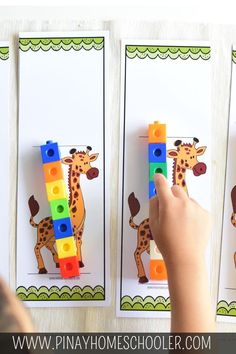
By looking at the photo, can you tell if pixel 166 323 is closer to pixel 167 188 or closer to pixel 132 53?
pixel 167 188

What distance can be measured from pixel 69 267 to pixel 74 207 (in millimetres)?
88

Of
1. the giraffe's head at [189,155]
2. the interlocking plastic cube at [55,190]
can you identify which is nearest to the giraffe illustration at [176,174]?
the giraffe's head at [189,155]

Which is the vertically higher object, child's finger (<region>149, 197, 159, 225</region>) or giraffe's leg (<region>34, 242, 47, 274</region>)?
child's finger (<region>149, 197, 159, 225</region>)

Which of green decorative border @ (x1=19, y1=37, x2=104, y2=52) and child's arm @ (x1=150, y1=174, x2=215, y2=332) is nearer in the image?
child's arm @ (x1=150, y1=174, x2=215, y2=332)

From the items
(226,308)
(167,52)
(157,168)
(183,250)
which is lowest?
(226,308)

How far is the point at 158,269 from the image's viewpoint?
738 millimetres

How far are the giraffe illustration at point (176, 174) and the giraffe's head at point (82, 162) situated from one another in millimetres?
68

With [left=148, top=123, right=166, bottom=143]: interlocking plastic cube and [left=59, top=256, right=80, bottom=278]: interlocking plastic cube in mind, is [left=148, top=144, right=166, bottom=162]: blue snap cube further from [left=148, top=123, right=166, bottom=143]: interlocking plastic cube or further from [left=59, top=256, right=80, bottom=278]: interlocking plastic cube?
[left=59, top=256, right=80, bottom=278]: interlocking plastic cube

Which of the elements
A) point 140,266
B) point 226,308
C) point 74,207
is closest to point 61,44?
point 74,207

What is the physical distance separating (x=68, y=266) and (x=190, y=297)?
187mm

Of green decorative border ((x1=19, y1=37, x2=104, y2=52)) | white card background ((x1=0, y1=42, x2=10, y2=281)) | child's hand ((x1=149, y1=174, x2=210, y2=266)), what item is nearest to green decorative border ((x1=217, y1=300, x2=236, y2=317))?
child's hand ((x1=149, y1=174, x2=210, y2=266))

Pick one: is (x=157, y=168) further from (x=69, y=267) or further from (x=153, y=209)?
(x=69, y=267)

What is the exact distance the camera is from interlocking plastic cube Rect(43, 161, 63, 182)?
747 mm

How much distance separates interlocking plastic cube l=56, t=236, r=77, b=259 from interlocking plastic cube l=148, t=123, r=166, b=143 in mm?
186
